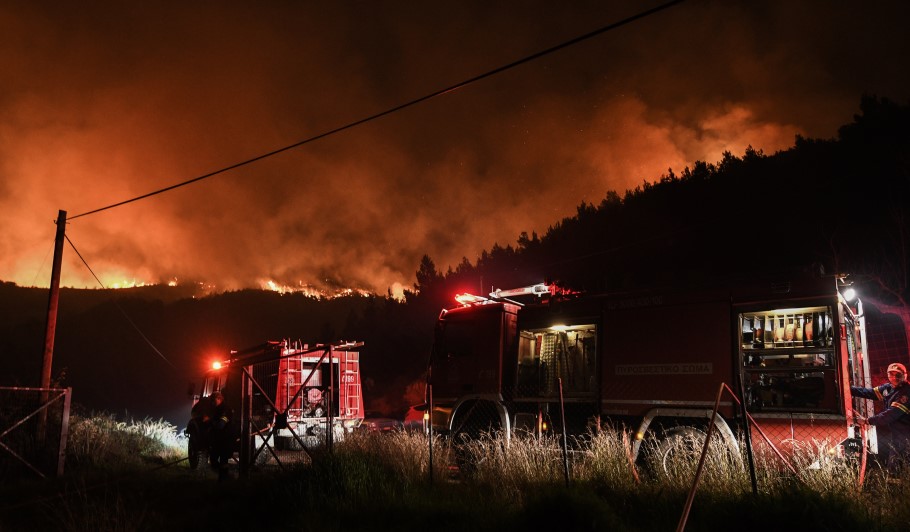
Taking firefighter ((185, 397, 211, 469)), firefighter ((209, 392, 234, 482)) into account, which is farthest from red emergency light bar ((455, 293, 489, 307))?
firefighter ((185, 397, 211, 469))

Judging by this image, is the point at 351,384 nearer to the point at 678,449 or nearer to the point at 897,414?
the point at 678,449

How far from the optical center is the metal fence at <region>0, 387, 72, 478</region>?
11328mm

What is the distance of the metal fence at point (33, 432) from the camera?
11.3 metres

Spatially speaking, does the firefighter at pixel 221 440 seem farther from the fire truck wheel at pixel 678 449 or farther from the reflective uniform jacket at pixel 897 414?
the reflective uniform jacket at pixel 897 414

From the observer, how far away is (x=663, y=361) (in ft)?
28.3

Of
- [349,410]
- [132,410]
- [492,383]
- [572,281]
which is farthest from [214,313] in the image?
[492,383]

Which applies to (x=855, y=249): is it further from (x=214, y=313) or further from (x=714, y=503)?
(x=214, y=313)

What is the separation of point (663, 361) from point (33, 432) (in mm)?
12503

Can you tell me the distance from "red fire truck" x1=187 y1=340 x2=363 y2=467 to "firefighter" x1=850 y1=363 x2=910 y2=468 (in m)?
9.25

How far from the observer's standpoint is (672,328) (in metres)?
8.74

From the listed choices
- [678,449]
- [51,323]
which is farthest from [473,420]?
[51,323]

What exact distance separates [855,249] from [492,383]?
17312 mm

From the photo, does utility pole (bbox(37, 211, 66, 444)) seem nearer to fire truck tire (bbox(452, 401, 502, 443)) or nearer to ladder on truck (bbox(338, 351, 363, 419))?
ladder on truck (bbox(338, 351, 363, 419))

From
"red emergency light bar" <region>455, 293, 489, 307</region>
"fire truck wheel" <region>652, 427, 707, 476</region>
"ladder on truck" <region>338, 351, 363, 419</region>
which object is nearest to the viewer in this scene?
"fire truck wheel" <region>652, 427, 707, 476</region>
